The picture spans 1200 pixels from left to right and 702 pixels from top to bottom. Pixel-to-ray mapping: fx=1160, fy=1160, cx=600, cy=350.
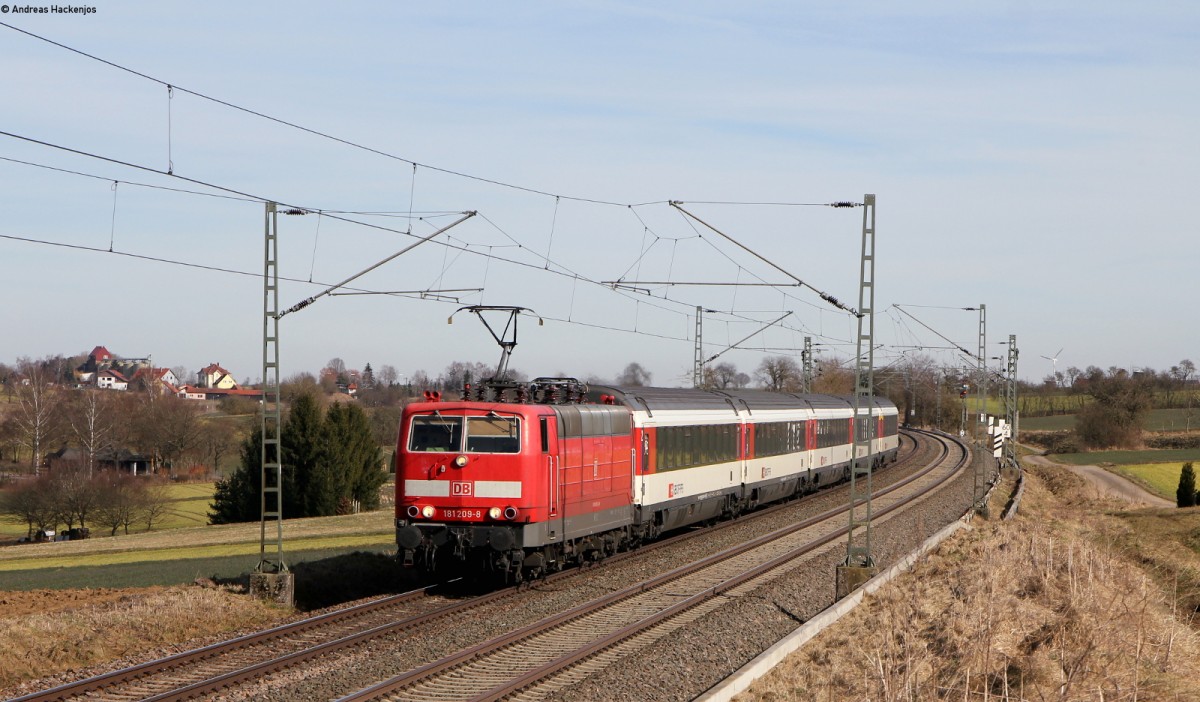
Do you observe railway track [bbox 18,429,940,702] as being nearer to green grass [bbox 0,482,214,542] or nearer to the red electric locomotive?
the red electric locomotive

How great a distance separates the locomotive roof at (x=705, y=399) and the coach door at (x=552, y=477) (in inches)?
201

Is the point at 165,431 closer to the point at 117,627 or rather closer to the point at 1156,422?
the point at 117,627

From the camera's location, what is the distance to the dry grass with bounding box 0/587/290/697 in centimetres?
1493

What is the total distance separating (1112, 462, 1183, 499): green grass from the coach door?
58.5 metres

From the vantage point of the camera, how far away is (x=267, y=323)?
19344mm

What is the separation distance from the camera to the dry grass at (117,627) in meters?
14.9

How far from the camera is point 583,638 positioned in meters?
16.5

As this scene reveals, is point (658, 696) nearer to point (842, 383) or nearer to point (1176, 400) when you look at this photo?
point (842, 383)

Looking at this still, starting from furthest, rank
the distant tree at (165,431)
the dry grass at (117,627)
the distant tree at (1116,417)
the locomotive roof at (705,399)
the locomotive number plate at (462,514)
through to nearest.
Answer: the distant tree at (165,431) → the distant tree at (1116,417) → the locomotive roof at (705,399) → the locomotive number plate at (462,514) → the dry grass at (117,627)

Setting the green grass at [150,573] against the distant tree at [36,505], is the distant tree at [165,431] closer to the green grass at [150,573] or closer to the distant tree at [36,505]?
the distant tree at [36,505]

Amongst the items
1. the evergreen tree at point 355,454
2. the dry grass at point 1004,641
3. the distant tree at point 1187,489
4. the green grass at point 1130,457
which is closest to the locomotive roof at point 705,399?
the dry grass at point 1004,641

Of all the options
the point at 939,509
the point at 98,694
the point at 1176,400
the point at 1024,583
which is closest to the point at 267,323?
the point at 98,694

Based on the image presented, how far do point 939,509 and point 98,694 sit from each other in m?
30.1

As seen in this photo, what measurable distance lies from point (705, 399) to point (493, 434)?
12.9 m
